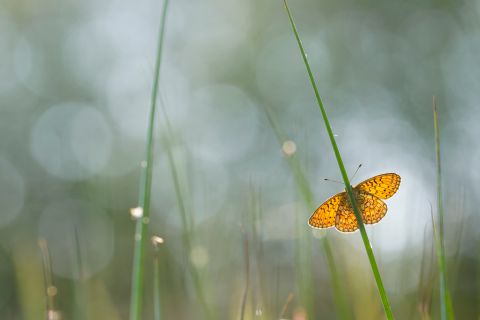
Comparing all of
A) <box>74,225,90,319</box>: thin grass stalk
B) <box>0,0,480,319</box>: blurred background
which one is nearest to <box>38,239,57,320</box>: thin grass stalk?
<box>74,225,90,319</box>: thin grass stalk

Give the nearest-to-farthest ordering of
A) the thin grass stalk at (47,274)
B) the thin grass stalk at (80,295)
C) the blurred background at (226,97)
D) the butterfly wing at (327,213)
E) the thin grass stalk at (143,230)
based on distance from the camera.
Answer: the thin grass stalk at (143,230), the thin grass stalk at (47,274), the thin grass stalk at (80,295), the butterfly wing at (327,213), the blurred background at (226,97)

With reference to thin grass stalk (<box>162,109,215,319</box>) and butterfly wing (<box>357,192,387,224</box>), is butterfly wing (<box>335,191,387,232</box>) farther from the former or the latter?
thin grass stalk (<box>162,109,215,319</box>)

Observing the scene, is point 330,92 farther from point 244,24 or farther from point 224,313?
point 224,313

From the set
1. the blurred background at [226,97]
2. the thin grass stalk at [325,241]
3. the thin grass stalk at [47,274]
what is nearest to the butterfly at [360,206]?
the thin grass stalk at [325,241]

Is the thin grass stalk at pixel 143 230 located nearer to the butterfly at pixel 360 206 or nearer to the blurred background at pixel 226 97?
the butterfly at pixel 360 206

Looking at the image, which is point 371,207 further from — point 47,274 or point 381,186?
point 47,274

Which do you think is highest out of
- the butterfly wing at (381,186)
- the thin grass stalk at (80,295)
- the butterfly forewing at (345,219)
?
the butterfly wing at (381,186)
